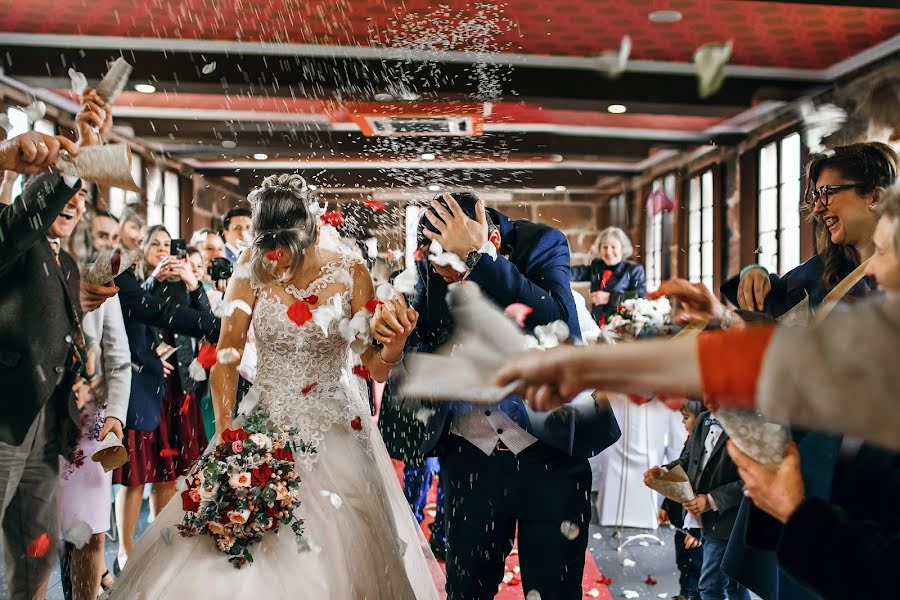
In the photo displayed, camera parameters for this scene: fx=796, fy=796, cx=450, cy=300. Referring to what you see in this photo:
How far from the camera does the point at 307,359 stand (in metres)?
2.60

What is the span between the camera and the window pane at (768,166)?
8.97 m

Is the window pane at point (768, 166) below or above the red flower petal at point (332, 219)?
above

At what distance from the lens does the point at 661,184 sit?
492 inches

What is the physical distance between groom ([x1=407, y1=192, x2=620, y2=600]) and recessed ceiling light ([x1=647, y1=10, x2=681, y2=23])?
399cm

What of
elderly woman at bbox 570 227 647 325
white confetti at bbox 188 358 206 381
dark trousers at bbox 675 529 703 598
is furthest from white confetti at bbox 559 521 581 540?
elderly woman at bbox 570 227 647 325

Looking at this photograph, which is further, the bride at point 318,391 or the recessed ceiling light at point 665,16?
the recessed ceiling light at point 665,16

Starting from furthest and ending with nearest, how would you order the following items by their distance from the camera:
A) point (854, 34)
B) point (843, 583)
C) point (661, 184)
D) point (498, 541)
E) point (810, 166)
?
point (661, 184) < point (854, 34) < point (498, 541) < point (810, 166) < point (843, 583)

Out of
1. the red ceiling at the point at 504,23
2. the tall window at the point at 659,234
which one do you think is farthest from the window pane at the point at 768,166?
the tall window at the point at 659,234

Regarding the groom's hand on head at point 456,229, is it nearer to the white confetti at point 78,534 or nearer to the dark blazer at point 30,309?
the dark blazer at point 30,309

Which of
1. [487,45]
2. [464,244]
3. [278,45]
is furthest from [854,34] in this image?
[464,244]

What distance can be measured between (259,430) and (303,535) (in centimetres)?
34

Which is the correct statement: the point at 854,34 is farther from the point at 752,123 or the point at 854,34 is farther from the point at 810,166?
the point at 810,166

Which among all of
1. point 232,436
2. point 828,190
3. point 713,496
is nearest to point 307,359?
point 232,436

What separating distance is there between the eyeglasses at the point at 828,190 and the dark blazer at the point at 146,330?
2.78m
